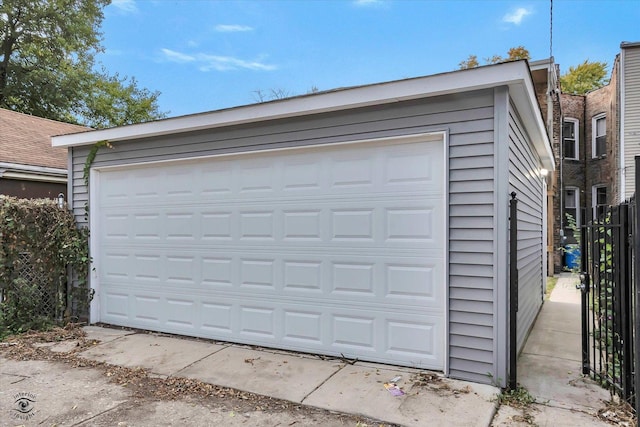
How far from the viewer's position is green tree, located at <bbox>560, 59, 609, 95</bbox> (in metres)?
21.0

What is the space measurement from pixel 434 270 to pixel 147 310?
3824 millimetres

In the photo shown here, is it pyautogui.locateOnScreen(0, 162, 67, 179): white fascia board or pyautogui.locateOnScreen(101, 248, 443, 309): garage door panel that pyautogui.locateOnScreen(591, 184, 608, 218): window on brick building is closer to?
pyautogui.locateOnScreen(101, 248, 443, 309): garage door panel

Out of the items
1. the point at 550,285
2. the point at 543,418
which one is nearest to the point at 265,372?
the point at 543,418

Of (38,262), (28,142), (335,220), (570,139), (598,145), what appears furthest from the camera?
(570,139)

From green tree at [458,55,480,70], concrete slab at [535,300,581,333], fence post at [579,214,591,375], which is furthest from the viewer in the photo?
green tree at [458,55,480,70]

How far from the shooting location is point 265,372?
385 centimetres

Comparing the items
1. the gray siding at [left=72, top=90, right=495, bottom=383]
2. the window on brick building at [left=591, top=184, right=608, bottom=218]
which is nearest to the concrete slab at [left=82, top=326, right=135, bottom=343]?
the gray siding at [left=72, top=90, right=495, bottom=383]

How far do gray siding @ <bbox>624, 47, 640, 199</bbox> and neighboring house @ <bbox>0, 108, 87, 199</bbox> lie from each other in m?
13.2

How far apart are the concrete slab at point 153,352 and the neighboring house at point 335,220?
0.99ft

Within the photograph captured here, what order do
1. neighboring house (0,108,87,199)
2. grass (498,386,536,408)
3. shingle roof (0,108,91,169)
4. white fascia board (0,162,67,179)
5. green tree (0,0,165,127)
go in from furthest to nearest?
green tree (0,0,165,127) → shingle roof (0,108,91,169) → neighboring house (0,108,87,199) → white fascia board (0,162,67,179) → grass (498,386,536,408)

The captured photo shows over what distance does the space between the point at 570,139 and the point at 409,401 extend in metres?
15.0

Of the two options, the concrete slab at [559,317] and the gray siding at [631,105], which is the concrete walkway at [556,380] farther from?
the gray siding at [631,105]

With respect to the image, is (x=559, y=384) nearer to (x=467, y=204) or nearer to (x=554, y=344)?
(x=554, y=344)

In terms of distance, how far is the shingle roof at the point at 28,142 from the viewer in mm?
7296
